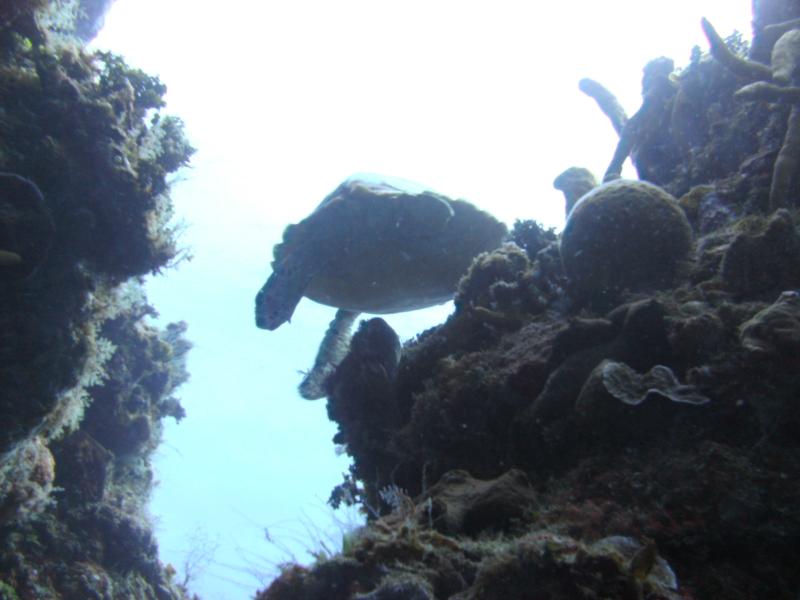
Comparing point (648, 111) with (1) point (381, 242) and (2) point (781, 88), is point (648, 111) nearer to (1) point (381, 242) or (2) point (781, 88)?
(2) point (781, 88)

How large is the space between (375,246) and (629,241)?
401 cm

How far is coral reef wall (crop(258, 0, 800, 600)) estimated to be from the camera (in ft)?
7.90

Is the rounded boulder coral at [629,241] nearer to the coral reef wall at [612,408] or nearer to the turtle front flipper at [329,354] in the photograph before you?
the coral reef wall at [612,408]

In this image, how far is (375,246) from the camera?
774cm

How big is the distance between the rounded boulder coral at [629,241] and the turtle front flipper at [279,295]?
175 inches

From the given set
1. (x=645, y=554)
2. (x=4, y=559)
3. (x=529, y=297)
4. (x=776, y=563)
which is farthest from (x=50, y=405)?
(x=776, y=563)

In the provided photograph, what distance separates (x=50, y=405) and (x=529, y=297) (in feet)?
22.2

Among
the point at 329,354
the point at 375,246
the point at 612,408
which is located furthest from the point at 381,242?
the point at 612,408

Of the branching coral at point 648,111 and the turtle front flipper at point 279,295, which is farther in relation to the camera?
the branching coral at point 648,111

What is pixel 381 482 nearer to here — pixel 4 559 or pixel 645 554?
pixel 645 554

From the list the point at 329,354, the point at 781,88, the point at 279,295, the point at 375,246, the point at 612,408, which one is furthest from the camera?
the point at 329,354

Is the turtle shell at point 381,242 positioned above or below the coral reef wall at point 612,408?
above

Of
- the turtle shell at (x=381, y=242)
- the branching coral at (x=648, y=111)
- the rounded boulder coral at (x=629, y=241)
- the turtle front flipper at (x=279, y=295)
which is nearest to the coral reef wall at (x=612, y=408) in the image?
the rounded boulder coral at (x=629, y=241)

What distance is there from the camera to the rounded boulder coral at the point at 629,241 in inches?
186
